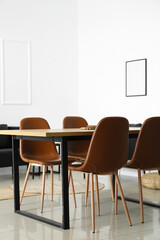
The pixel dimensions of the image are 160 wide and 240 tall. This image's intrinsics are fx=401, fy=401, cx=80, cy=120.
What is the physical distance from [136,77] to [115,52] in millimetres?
718

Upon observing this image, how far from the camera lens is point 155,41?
6.32 meters

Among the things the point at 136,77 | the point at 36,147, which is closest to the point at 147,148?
the point at 36,147

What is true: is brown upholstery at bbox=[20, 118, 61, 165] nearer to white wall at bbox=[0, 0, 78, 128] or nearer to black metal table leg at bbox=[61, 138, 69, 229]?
black metal table leg at bbox=[61, 138, 69, 229]

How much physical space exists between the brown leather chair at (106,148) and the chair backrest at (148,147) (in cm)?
14

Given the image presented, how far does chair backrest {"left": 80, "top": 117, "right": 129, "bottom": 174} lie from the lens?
311 cm

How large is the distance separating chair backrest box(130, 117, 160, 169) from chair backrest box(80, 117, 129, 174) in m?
0.14

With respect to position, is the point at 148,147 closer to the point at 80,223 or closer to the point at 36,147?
the point at 80,223

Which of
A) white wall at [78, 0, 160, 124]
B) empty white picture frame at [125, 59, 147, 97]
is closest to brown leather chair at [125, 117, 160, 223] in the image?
white wall at [78, 0, 160, 124]

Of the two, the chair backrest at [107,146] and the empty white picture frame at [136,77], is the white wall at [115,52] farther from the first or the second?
the chair backrest at [107,146]

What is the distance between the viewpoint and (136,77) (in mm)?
6664

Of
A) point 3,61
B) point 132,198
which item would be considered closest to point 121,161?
point 132,198

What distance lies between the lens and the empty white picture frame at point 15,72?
23.0ft

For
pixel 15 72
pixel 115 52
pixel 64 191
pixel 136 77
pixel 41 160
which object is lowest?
pixel 64 191

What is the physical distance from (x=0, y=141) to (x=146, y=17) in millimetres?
3101
